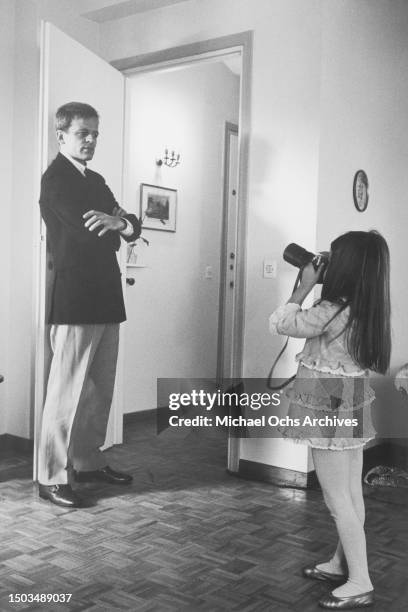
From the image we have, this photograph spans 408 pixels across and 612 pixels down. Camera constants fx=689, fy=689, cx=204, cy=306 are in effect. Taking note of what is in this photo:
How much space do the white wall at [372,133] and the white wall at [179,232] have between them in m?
1.58

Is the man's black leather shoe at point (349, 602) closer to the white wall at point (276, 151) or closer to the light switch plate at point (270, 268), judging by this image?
the white wall at point (276, 151)

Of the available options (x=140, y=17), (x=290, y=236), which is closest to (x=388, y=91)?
(x=290, y=236)

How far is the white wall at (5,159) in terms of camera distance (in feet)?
13.3

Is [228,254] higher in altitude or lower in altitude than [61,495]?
higher

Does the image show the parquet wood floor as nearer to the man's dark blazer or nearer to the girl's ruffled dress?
the girl's ruffled dress

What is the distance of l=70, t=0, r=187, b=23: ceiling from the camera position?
3.94 meters

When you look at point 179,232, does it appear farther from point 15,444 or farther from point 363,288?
point 363,288

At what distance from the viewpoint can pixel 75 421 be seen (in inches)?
131

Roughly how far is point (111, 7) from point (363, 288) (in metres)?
2.74

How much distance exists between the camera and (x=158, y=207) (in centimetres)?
506

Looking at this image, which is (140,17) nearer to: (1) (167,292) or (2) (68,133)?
(2) (68,133)

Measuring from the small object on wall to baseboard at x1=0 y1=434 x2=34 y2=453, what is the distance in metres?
2.32

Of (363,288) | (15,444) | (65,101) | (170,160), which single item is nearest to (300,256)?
(363,288)

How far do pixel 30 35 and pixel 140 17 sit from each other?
2.15 feet
